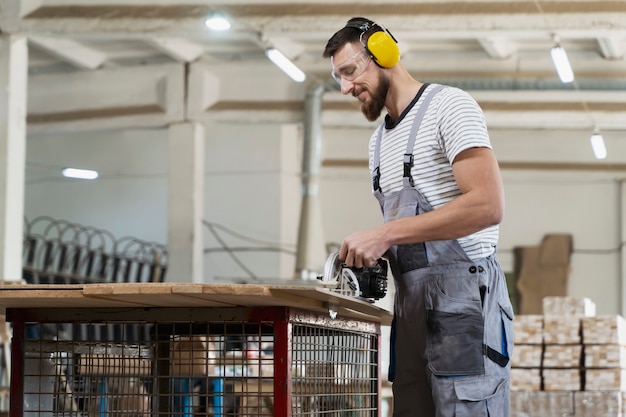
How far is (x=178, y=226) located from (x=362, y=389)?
1068cm

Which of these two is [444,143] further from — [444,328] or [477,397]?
[477,397]

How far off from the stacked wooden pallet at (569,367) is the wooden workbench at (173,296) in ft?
19.2

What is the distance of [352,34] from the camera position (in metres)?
2.72

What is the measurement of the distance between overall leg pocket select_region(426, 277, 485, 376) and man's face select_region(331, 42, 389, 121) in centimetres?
52

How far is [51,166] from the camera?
17.2 metres

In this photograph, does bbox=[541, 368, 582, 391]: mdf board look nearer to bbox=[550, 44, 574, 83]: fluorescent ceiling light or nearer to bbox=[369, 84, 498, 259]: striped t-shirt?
bbox=[550, 44, 574, 83]: fluorescent ceiling light

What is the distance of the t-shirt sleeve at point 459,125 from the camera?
240 cm

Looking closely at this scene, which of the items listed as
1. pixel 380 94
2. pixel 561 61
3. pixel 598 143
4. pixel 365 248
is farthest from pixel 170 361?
pixel 598 143

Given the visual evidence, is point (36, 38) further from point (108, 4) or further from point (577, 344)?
point (577, 344)

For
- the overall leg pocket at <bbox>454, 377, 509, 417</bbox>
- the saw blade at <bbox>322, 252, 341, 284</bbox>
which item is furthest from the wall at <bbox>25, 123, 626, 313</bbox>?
the overall leg pocket at <bbox>454, 377, 509, 417</bbox>

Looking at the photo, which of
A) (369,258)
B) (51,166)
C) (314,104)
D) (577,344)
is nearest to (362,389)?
(369,258)

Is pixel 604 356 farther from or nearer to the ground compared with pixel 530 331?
nearer to the ground

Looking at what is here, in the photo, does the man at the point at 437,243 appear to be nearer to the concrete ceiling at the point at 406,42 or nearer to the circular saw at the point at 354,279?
the circular saw at the point at 354,279

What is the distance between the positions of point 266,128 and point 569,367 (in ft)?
25.8
